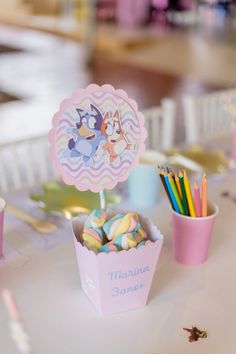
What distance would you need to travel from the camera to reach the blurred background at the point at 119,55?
15.0 ft

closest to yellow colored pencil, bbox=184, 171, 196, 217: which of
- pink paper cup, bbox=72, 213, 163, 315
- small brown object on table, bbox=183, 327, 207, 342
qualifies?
pink paper cup, bbox=72, 213, 163, 315

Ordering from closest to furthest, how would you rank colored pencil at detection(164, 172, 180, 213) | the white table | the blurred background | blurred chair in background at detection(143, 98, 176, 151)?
the white table < colored pencil at detection(164, 172, 180, 213) < blurred chair in background at detection(143, 98, 176, 151) < the blurred background

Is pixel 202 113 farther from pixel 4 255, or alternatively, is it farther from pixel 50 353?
pixel 50 353

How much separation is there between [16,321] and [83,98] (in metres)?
0.42

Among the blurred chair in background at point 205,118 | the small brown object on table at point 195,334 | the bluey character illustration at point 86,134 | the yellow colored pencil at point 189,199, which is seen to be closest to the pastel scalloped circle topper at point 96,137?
the bluey character illustration at point 86,134

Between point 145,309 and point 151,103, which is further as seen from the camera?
point 151,103

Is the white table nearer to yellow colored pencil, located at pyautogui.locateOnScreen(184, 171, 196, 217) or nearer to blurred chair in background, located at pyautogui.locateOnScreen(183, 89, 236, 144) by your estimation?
yellow colored pencil, located at pyautogui.locateOnScreen(184, 171, 196, 217)

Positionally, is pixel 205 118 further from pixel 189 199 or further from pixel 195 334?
pixel 195 334

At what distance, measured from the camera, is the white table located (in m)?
0.78

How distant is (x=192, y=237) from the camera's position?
97cm

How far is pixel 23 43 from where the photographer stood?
271 inches

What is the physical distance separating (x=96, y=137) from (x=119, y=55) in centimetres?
555

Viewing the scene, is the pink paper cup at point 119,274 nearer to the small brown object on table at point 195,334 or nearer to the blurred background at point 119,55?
the small brown object on table at point 195,334

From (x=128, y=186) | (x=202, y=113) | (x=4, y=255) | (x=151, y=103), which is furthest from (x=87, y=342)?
(x=151, y=103)
